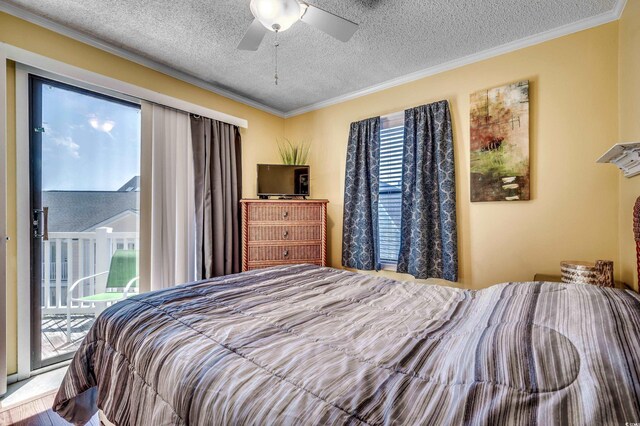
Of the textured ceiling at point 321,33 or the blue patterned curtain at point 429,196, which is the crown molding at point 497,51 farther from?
the blue patterned curtain at point 429,196

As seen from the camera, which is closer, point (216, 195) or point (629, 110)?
Result: point (629, 110)

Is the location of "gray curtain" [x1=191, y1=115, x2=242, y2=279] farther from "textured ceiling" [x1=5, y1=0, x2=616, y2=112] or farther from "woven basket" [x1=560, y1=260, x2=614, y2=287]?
"woven basket" [x1=560, y1=260, x2=614, y2=287]

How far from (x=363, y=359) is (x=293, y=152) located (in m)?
3.08

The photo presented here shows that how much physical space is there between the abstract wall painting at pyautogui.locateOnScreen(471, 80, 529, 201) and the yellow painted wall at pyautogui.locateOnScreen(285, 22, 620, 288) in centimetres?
7

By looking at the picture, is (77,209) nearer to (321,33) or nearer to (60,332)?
(60,332)

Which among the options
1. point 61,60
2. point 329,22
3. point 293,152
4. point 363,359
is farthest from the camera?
point 293,152

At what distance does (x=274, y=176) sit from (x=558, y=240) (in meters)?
2.68

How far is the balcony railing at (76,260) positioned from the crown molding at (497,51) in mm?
2689

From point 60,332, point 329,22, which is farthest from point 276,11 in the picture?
point 60,332

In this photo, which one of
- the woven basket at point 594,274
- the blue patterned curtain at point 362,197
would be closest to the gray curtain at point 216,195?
the blue patterned curtain at point 362,197

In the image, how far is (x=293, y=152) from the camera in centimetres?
361

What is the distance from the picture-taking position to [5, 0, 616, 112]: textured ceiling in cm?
186

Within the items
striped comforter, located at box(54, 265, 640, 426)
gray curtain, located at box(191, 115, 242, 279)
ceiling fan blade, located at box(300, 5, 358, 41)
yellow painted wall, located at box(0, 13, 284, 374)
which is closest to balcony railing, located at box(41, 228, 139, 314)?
yellow painted wall, located at box(0, 13, 284, 374)

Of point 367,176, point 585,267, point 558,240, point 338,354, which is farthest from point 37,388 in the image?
point 558,240
